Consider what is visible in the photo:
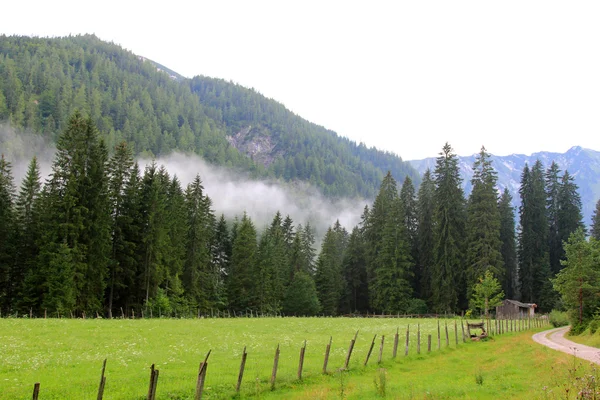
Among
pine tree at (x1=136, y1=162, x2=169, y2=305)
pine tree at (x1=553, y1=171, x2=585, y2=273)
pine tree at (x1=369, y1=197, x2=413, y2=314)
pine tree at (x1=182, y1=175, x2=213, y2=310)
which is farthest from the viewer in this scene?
pine tree at (x1=553, y1=171, x2=585, y2=273)

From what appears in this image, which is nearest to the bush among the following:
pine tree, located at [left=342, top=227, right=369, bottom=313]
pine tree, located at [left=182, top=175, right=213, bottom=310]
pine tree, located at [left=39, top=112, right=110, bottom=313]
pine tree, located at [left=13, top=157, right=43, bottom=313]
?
pine tree, located at [left=342, top=227, right=369, bottom=313]

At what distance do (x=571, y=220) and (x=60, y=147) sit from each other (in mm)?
86603

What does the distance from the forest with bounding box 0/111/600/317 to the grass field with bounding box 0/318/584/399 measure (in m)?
17.2

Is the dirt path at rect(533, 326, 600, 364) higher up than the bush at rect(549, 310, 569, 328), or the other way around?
the dirt path at rect(533, 326, 600, 364)

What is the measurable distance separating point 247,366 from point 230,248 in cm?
7531

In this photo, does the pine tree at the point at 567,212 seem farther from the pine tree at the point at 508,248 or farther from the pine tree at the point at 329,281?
the pine tree at the point at 329,281

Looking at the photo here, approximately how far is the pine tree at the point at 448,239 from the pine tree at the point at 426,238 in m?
2.76

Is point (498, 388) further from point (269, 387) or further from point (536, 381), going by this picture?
point (269, 387)

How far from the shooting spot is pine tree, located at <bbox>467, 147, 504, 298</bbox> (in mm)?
65750

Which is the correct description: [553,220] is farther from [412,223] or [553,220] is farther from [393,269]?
[393,269]

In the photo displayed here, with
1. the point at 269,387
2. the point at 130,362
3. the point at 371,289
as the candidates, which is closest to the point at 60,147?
the point at 130,362

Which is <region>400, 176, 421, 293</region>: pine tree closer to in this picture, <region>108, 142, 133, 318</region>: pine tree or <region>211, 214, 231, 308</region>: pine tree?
<region>211, 214, 231, 308</region>: pine tree

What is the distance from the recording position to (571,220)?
80188 mm

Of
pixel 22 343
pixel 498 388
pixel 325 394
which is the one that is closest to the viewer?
pixel 325 394
